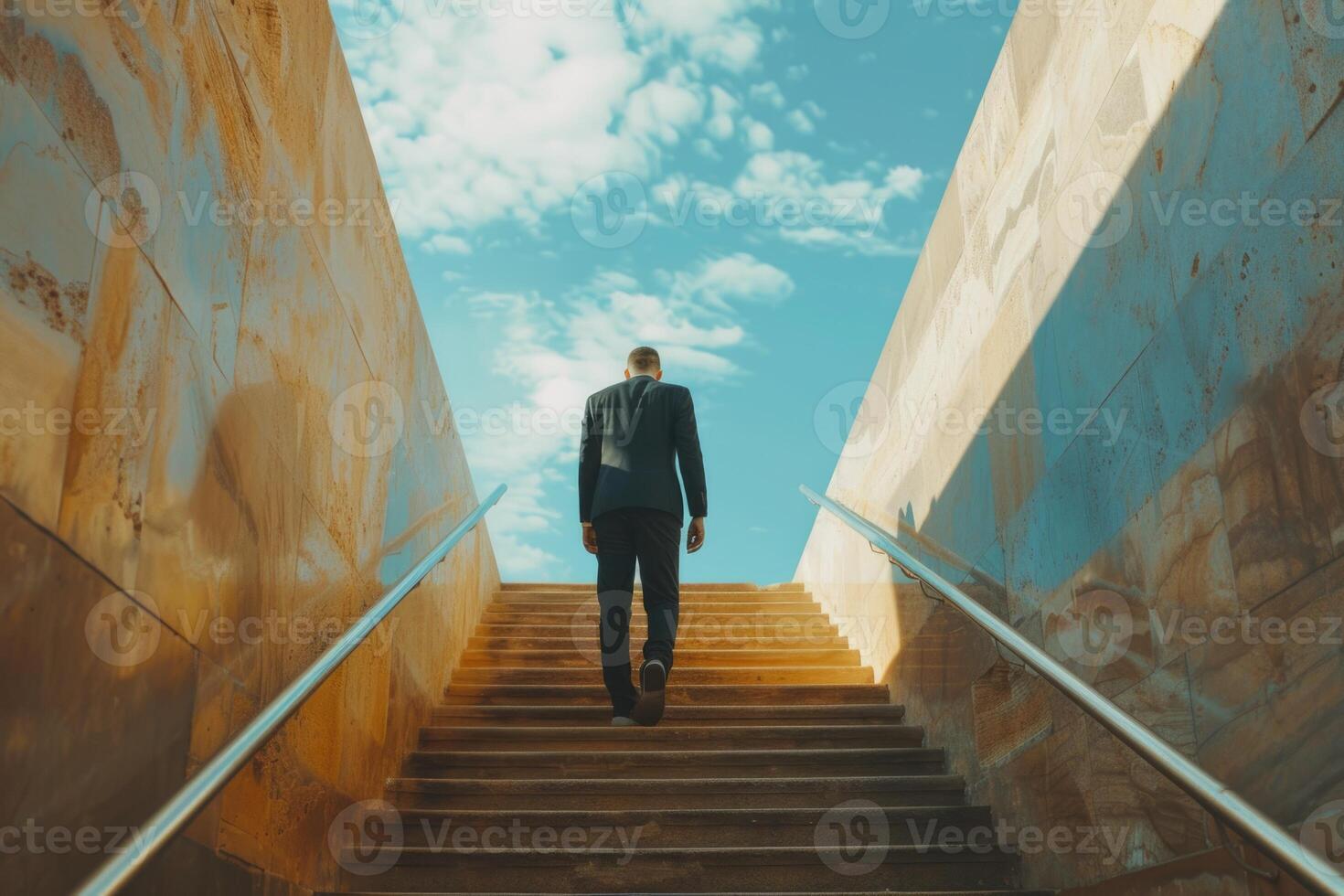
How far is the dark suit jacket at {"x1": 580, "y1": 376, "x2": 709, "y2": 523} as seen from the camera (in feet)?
15.3

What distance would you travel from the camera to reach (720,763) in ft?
14.1

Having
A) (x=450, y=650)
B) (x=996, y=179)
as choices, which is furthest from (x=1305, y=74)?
(x=450, y=650)

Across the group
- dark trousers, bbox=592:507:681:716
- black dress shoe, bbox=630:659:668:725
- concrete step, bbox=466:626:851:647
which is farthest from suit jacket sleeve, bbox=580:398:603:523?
concrete step, bbox=466:626:851:647

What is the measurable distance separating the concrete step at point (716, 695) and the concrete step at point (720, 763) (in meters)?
0.71

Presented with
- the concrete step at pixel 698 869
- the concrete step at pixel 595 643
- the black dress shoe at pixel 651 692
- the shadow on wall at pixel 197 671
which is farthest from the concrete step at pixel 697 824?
the concrete step at pixel 595 643

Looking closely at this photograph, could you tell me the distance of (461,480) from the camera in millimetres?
6332

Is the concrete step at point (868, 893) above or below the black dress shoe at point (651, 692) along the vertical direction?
below

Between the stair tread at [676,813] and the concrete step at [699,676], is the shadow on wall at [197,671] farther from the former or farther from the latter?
the concrete step at [699,676]

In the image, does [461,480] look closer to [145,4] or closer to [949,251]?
[949,251]

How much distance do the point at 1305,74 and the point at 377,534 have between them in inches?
120

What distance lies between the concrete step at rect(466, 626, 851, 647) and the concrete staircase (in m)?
0.02

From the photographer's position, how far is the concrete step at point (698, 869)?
3.47m

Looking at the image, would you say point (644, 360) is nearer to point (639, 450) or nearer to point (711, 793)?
point (639, 450)

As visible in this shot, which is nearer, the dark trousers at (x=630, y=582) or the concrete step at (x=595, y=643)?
the dark trousers at (x=630, y=582)
